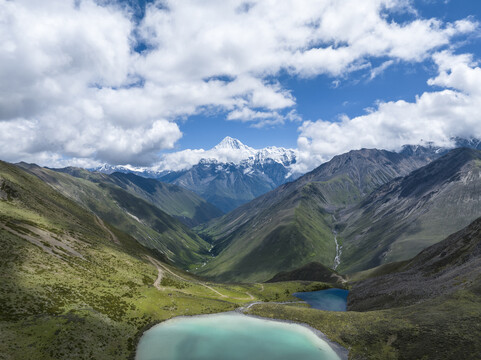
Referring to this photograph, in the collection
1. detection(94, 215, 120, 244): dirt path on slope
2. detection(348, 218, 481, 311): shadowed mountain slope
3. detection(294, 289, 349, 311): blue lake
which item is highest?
detection(94, 215, 120, 244): dirt path on slope

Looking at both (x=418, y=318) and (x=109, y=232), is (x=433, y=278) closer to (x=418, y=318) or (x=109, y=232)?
(x=418, y=318)

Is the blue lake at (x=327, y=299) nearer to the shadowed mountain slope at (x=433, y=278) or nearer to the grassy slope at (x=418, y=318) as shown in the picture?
the shadowed mountain slope at (x=433, y=278)

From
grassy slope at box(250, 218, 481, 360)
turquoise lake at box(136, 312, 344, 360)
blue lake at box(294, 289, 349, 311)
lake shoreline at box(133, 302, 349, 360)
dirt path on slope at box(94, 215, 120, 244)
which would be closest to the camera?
grassy slope at box(250, 218, 481, 360)

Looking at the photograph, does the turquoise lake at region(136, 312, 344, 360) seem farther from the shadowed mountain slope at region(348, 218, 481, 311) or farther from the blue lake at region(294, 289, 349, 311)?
the blue lake at region(294, 289, 349, 311)

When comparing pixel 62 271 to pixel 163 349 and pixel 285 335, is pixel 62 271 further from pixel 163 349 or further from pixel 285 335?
pixel 285 335

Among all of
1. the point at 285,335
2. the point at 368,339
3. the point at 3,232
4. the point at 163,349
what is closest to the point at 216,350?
the point at 163,349

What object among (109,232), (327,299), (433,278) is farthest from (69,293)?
(433,278)

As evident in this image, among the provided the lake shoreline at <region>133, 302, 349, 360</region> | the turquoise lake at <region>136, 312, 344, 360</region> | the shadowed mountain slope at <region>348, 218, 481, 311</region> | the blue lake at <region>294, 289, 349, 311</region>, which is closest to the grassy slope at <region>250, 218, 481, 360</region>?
the shadowed mountain slope at <region>348, 218, 481, 311</region>
